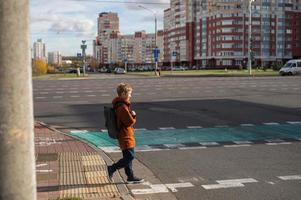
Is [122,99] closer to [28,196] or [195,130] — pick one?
[28,196]

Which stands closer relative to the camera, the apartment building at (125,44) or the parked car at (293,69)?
the parked car at (293,69)

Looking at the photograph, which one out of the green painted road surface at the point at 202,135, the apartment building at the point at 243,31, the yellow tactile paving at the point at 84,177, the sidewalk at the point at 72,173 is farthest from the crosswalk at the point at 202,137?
the apartment building at the point at 243,31

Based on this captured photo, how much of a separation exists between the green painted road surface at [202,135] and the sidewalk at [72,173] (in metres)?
0.91

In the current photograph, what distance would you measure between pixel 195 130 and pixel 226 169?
483 cm

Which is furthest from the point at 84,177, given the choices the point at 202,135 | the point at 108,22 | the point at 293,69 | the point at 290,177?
the point at 108,22

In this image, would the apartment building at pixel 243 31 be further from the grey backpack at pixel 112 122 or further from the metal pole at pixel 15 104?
the metal pole at pixel 15 104

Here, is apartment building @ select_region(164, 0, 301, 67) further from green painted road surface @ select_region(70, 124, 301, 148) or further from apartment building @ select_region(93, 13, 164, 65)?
green painted road surface @ select_region(70, 124, 301, 148)

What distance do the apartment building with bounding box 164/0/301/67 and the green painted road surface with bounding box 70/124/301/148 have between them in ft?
395

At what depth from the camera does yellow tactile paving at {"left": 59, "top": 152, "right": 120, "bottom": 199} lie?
6.68 meters

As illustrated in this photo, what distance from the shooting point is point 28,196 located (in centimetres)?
352

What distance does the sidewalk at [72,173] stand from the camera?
665 cm

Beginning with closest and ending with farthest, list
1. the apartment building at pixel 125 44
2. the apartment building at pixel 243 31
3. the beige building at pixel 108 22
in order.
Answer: the apartment building at pixel 243 31
the beige building at pixel 108 22
the apartment building at pixel 125 44

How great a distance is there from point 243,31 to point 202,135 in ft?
433

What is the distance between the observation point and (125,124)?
7172 millimetres
